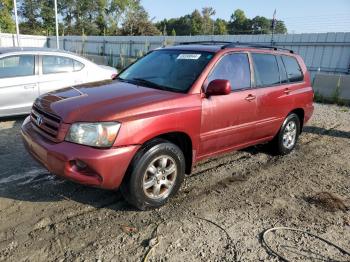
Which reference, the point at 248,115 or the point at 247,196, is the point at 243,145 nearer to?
the point at 248,115

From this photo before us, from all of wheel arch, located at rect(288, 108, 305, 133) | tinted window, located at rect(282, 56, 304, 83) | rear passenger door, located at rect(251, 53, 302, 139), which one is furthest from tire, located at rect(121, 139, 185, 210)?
wheel arch, located at rect(288, 108, 305, 133)

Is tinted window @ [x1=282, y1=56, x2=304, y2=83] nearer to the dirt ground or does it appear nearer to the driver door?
the driver door

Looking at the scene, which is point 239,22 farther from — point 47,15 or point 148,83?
point 148,83

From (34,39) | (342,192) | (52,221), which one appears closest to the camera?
(52,221)

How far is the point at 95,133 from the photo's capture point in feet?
11.1

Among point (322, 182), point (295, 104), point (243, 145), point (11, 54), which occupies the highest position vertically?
point (11, 54)

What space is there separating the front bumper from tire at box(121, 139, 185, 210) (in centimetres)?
13

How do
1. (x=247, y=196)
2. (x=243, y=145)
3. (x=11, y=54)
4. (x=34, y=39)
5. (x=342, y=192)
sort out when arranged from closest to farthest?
(x=247, y=196), (x=342, y=192), (x=243, y=145), (x=11, y=54), (x=34, y=39)

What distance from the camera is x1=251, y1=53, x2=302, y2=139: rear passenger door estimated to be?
16.8 ft

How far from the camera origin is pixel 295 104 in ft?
19.4

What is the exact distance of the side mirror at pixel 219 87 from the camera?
4.07 metres

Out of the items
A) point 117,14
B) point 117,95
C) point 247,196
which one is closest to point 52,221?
point 117,95

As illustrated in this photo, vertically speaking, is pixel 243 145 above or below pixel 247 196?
above

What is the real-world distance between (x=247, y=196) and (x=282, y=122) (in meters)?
1.85
